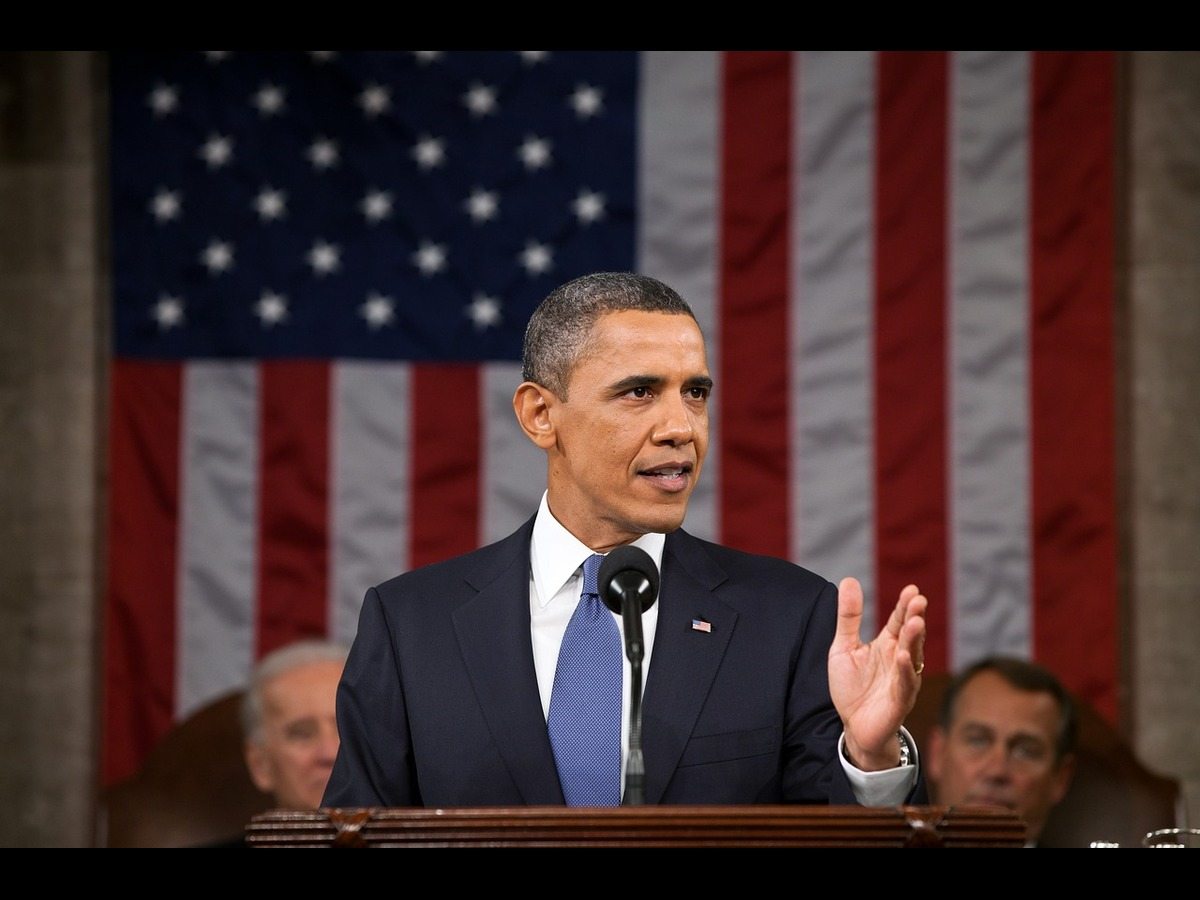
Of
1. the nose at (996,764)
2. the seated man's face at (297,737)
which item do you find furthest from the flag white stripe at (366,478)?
the nose at (996,764)

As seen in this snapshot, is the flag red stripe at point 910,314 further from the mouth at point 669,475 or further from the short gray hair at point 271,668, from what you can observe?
the mouth at point 669,475

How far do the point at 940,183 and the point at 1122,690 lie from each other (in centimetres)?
192

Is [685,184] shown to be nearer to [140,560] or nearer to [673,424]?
[140,560]

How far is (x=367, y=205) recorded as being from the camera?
231 inches

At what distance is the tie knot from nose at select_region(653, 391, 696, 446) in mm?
248

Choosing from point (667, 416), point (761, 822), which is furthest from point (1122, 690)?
point (761, 822)

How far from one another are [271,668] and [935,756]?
209cm

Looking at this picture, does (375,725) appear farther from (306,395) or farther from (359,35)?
(306,395)

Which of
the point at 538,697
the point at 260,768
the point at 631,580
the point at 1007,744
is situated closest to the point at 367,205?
the point at 260,768

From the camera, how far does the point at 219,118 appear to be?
5.91 metres

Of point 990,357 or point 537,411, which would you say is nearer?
point 537,411

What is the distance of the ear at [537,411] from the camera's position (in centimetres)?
301

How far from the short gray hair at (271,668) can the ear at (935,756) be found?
1.85 metres

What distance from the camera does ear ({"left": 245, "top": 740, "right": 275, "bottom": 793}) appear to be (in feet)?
16.5
